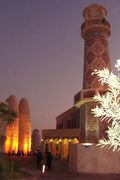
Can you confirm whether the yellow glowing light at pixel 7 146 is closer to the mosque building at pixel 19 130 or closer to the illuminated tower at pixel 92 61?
the mosque building at pixel 19 130

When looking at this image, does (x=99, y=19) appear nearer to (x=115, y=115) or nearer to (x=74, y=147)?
(x=74, y=147)

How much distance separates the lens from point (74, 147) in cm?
1498

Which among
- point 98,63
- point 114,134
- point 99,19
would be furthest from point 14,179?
point 99,19

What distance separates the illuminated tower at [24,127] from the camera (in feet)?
100

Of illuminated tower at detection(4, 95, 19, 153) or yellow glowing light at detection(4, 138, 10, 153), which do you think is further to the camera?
illuminated tower at detection(4, 95, 19, 153)

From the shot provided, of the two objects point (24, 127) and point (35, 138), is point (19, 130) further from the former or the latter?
point (35, 138)

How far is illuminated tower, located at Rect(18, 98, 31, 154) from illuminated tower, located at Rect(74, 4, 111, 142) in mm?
13723

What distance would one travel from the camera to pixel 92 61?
17.9m

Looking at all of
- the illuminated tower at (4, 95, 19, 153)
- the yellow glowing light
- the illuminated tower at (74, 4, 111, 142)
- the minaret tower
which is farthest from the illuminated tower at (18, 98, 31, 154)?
the minaret tower

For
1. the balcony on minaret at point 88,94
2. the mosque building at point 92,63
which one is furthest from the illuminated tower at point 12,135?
the balcony on minaret at point 88,94

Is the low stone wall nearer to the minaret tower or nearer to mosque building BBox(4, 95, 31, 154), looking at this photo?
the minaret tower

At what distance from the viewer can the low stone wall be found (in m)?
14.4

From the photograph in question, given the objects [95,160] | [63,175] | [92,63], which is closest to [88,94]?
[92,63]

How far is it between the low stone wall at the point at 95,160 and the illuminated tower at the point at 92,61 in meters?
2.20
